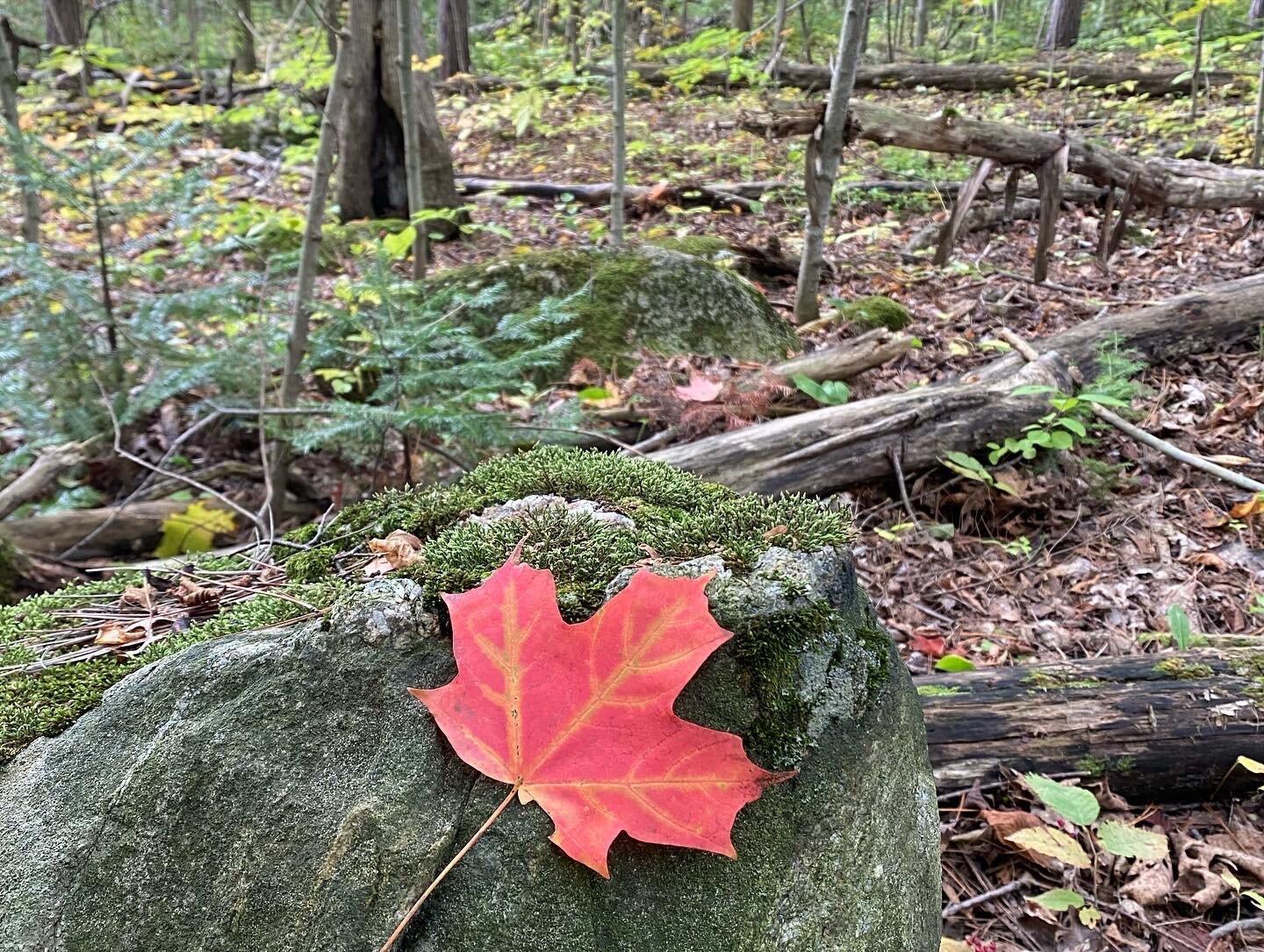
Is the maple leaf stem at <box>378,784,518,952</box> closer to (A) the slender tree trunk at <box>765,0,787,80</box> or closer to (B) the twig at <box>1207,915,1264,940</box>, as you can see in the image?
(B) the twig at <box>1207,915,1264,940</box>

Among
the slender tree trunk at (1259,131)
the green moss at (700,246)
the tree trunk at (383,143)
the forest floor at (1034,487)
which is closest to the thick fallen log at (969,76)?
the forest floor at (1034,487)

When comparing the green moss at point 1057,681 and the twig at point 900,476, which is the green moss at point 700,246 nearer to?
the twig at point 900,476

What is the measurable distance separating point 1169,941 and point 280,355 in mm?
3918

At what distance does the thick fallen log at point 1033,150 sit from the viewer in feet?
17.4

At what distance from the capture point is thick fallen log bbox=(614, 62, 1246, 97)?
11.3 m

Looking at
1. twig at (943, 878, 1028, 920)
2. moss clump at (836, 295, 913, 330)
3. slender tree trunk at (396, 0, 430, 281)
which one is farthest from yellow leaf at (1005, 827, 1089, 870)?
slender tree trunk at (396, 0, 430, 281)

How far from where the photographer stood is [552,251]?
4961mm

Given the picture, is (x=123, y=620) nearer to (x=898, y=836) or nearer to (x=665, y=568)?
(x=665, y=568)

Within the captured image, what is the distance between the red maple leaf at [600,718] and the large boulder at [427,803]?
0.36ft

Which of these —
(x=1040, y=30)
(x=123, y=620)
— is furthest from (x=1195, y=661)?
(x=1040, y=30)

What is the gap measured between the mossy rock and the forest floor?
294 millimetres

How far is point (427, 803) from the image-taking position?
1108 mm

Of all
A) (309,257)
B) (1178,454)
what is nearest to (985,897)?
(1178,454)

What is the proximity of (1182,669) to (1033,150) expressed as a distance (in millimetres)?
4936
